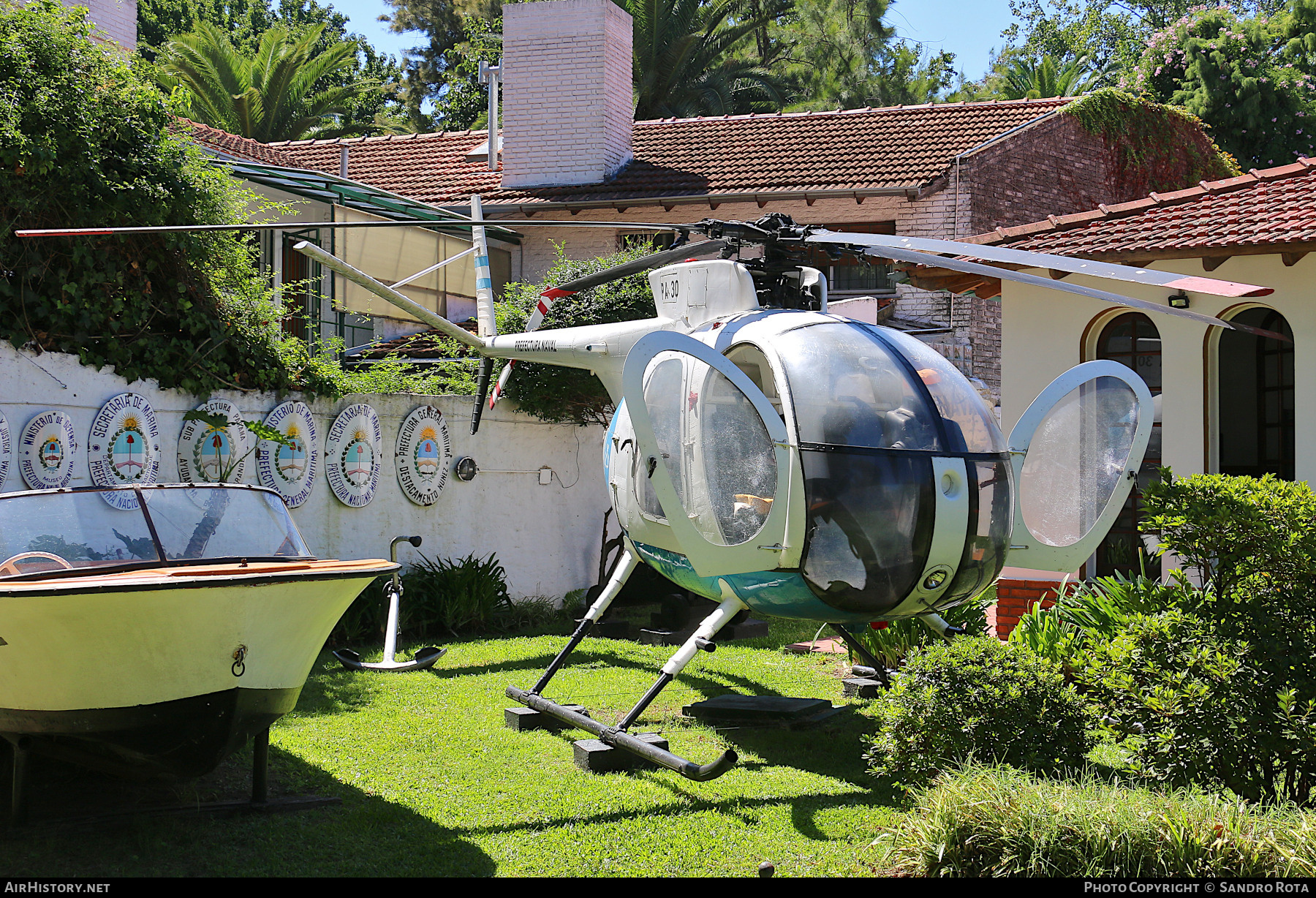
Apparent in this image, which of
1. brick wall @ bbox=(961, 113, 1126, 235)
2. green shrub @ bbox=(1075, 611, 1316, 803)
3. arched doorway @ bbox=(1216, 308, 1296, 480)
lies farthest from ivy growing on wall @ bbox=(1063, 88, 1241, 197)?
green shrub @ bbox=(1075, 611, 1316, 803)

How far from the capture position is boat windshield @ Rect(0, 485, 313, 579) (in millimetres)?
5297

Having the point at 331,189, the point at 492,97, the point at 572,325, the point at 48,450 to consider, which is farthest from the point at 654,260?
the point at 492,97

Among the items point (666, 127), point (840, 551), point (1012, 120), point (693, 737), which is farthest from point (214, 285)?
point (1012, 120)

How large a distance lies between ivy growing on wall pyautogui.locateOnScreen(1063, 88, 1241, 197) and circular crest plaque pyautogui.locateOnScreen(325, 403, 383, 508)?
43.1 ft

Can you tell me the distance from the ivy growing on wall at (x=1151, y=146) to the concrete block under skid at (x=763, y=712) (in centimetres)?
1390

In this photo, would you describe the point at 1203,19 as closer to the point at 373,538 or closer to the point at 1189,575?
the point at 1189,575

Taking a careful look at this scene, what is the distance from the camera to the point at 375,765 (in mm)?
6094

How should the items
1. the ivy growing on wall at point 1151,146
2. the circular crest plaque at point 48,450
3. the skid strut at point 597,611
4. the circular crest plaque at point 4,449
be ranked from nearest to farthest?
the skid strut at point 597,611 < the circular crest plaque at point 4,449 < the circular crest plaque at point 48,450 < the ivy growing on wall at point 1151,146

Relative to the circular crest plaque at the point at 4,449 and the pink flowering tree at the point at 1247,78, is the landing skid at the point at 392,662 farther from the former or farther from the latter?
Result: the pink flowering tree at the point at 1247,78

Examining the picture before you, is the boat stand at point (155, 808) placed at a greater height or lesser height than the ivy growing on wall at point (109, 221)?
lesser

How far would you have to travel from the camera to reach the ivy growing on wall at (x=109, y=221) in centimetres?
791

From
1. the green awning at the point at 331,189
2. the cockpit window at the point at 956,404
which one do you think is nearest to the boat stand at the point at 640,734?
the cockpit window at the point at 956,404

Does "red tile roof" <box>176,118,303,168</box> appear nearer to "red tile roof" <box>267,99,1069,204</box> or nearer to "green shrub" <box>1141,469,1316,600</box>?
"red tile roof" <box>267,99,1069,204</box>

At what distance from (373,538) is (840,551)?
6220mm
